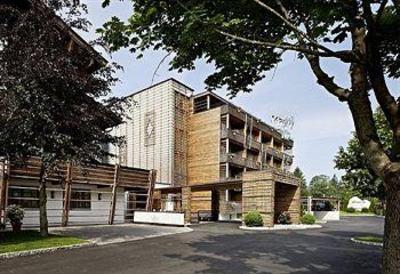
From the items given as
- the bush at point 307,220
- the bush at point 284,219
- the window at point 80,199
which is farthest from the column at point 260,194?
the window at point 80,199

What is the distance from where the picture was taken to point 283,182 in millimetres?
28672

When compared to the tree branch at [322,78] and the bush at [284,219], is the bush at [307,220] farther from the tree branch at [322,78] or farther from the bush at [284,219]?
the tree branch at [322,78]

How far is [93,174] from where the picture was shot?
2409cm

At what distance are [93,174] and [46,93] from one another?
36.3 ft

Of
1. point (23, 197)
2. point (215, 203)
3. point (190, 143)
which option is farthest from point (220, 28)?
point (190, 143)

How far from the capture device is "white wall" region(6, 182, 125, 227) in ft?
70.9

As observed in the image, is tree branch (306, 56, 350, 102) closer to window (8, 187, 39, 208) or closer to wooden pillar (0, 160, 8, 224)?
wooden pillar (0, 160, 8, 224)

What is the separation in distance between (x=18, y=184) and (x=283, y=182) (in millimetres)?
17092

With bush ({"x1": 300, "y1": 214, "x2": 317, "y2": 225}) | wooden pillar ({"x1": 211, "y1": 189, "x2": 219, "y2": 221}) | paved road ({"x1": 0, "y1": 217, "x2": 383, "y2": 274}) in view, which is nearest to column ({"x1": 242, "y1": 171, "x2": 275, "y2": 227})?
bush ({"x1": 300, "y1": 214, "x2": 317, "y2": 225})

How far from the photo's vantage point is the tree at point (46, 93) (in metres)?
12.8

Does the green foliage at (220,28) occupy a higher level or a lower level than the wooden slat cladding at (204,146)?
lower

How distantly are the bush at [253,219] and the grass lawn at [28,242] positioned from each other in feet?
44.6

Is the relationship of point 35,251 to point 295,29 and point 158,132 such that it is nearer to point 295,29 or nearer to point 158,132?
point 295,29

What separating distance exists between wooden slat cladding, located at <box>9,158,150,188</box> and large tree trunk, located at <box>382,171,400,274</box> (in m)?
16.0
